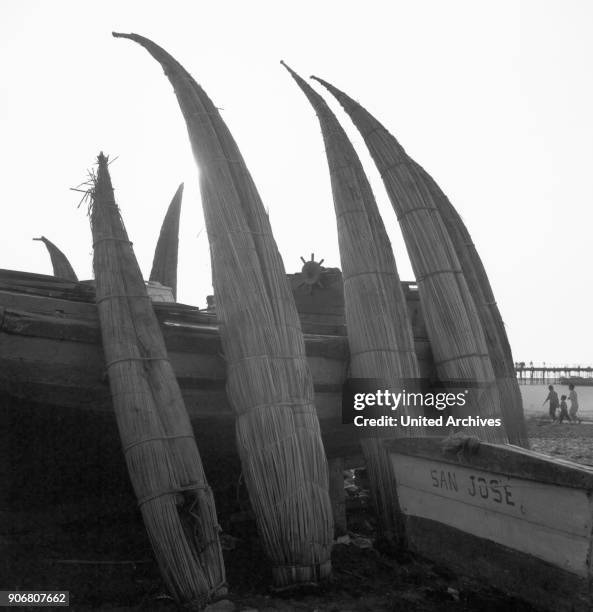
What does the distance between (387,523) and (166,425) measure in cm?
255

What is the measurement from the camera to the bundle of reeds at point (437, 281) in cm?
723

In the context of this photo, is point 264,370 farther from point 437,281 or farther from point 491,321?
point 491,321

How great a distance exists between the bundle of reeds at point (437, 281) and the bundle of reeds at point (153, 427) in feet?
11.1

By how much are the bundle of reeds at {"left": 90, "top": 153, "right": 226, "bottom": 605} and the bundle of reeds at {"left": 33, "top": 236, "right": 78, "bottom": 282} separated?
7461mm

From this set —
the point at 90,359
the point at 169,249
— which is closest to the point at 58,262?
the point at 169,249

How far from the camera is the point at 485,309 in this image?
8.57 metres

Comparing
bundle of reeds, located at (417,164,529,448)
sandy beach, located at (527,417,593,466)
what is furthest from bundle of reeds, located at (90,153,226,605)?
sandy beach, located at (527,417,593,466)

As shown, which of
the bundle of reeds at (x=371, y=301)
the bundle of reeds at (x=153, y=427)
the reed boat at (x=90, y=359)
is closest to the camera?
the bundle of reeds at (x=153, y=427)

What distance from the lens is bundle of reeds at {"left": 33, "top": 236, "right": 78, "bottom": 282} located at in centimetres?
1301

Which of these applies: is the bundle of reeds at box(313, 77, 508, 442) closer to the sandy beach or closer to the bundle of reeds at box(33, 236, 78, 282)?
the sandy beach

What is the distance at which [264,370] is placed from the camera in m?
5.49

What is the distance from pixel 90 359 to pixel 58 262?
8.12m

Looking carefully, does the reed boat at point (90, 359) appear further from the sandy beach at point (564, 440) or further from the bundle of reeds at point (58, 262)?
the bundle of reeds at point (58, 262)

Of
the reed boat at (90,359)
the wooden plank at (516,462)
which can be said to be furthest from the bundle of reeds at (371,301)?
the wooden plank at (516,462)
